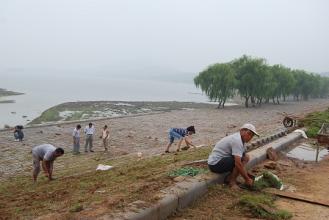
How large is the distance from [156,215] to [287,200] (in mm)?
2644

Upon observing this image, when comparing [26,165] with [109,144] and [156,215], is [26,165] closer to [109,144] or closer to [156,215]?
[109,144]

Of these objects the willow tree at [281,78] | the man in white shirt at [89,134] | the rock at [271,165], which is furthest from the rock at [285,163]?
the willow tree at [281,78]

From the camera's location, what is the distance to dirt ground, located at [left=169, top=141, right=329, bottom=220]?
232 inches

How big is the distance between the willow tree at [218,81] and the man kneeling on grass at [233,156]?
5071cm

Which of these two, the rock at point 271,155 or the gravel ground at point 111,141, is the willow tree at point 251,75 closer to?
the gravel ground at point 111,141

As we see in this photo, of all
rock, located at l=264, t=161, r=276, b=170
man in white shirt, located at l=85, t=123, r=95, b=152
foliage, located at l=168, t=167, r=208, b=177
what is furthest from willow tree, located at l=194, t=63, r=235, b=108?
foliage, located at l=168, t=167, r=208, b=177

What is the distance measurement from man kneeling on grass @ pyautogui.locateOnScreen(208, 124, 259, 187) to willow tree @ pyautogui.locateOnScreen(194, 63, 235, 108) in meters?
50.7

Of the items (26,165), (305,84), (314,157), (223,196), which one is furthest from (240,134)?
→ (305,84)

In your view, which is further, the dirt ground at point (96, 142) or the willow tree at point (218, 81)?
the willow tree at point (218, 81)

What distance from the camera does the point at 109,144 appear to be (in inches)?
966

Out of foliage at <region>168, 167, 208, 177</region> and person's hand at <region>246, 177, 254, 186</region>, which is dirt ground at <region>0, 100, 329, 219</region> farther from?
foliage at <region>168, 167, 208, 177</region>

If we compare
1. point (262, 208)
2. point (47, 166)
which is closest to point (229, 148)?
point (262, 208)

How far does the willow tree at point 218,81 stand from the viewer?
189 feet

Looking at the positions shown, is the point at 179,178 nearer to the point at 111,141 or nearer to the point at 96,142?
the point at 96,142
